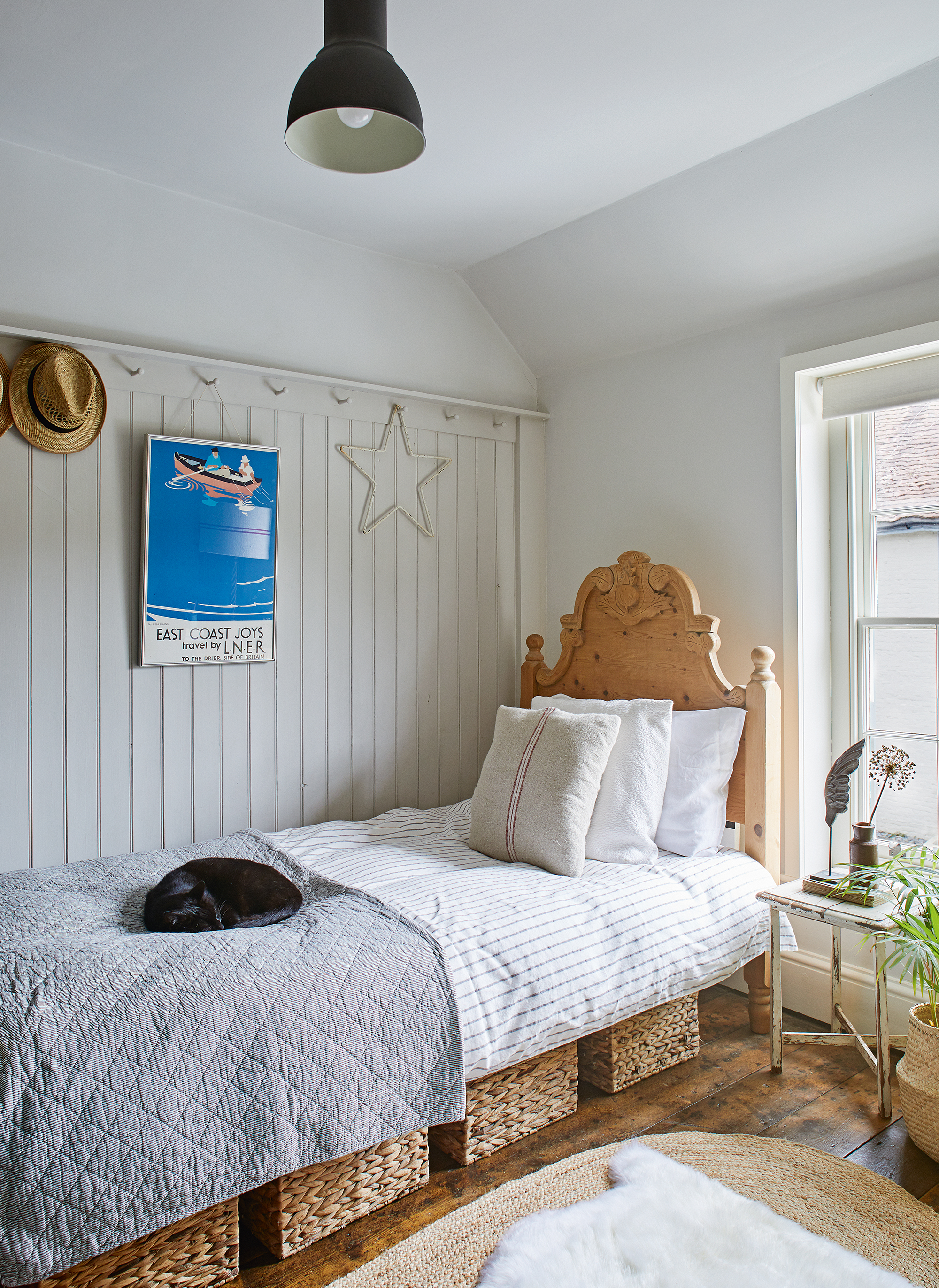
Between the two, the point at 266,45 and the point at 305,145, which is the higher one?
the point at 266,45

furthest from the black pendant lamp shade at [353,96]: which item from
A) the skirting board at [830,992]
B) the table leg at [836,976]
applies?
the skirting board at [830,992]

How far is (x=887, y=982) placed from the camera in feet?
8.52

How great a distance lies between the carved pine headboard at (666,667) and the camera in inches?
106

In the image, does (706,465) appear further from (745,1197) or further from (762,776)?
(745,1197)

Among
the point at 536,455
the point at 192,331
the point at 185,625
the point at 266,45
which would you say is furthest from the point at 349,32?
the point at 536,455

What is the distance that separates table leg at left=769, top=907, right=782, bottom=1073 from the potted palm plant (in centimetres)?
28

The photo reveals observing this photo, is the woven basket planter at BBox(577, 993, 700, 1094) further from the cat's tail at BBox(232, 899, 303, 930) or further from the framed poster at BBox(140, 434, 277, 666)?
the framed poster at BBox(140, 434, 277, 666)

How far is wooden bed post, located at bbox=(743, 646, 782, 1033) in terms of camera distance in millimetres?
2664

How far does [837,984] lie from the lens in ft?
8.30

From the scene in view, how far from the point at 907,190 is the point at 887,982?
7.27 feet

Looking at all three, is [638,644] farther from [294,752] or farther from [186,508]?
[186,508]

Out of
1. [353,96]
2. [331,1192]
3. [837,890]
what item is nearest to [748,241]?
[353,96]

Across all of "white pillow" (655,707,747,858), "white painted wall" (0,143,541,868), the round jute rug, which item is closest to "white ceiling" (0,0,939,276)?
"white painted wall" (0,143,541,868)

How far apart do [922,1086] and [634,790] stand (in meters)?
1.01
